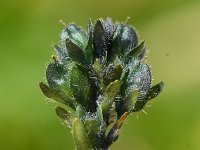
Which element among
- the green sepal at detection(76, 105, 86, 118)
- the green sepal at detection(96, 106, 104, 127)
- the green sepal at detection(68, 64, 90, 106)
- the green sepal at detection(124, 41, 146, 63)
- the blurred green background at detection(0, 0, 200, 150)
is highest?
the blurred green background at detection(0, 0, 200, 150)

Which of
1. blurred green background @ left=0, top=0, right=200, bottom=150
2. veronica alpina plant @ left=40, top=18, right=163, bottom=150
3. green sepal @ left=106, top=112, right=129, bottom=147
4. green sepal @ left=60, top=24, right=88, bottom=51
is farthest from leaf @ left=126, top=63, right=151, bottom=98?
blurred green background @ left=0, top=0, right=200, bottom=150

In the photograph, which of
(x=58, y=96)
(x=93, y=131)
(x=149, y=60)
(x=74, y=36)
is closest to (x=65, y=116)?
(x=58, y=96)

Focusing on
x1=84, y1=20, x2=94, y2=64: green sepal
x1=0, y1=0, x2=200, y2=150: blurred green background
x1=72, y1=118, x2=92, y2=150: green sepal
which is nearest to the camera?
x1=72, y1=118, x2=92, y2=150: green sepal

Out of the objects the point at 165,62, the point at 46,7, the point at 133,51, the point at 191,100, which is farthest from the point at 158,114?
the point at 133,51

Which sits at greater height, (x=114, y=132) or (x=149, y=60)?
(x=149, y=60)

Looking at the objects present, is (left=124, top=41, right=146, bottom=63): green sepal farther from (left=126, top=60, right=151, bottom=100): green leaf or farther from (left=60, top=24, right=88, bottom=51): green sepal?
(left=60, top=24, right=88, bottom=51): green sepal

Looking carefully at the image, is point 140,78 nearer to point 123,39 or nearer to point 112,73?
point 112,73

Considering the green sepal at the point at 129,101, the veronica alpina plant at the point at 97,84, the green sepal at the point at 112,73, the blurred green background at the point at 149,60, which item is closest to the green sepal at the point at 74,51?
the veronica alpina plant at the point at 97,84
